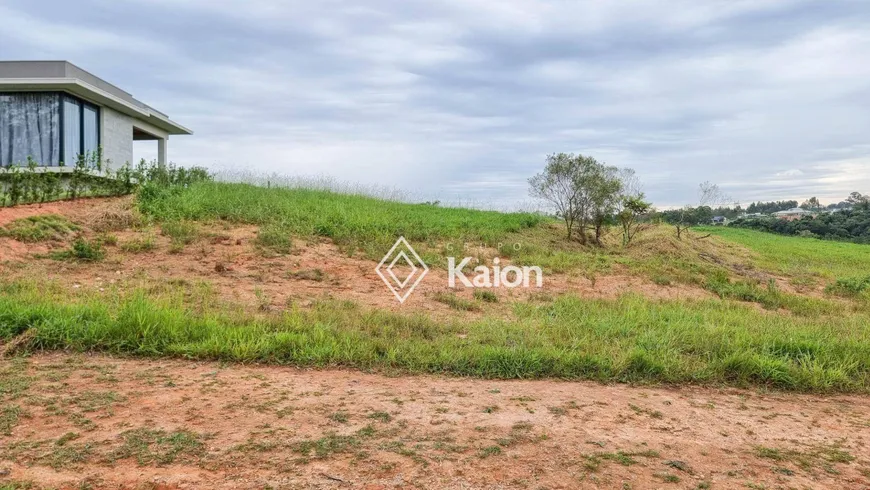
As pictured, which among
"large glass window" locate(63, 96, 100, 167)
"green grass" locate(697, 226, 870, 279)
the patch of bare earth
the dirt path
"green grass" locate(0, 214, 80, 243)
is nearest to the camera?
the dirt path

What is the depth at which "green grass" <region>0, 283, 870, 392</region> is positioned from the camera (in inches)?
154

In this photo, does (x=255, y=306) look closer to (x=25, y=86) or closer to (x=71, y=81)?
(x=71, y=81)

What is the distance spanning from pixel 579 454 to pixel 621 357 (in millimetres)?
1711

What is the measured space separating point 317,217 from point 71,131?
9.58 metres

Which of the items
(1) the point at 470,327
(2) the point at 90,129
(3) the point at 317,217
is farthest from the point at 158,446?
(2) the point at 90,129

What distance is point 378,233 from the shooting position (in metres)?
9.06

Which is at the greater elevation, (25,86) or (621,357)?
(25,86)

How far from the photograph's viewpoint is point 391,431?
2.73 m

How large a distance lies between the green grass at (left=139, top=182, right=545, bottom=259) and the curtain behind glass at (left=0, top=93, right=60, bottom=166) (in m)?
5.19

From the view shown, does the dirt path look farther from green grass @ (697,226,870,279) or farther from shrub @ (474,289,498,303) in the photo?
green grass @ (697,226,870,279)

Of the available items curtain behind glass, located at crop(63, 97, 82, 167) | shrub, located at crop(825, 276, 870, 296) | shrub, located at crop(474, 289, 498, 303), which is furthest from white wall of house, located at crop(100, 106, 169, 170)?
shrub, located at crop(825, 276, 870, 296)

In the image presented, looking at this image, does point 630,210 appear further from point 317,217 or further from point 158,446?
point 158,446

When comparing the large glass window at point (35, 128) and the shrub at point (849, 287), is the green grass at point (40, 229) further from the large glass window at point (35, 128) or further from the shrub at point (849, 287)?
the shrub at point (849, 287)

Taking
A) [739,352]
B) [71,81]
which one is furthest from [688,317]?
[71,81]
